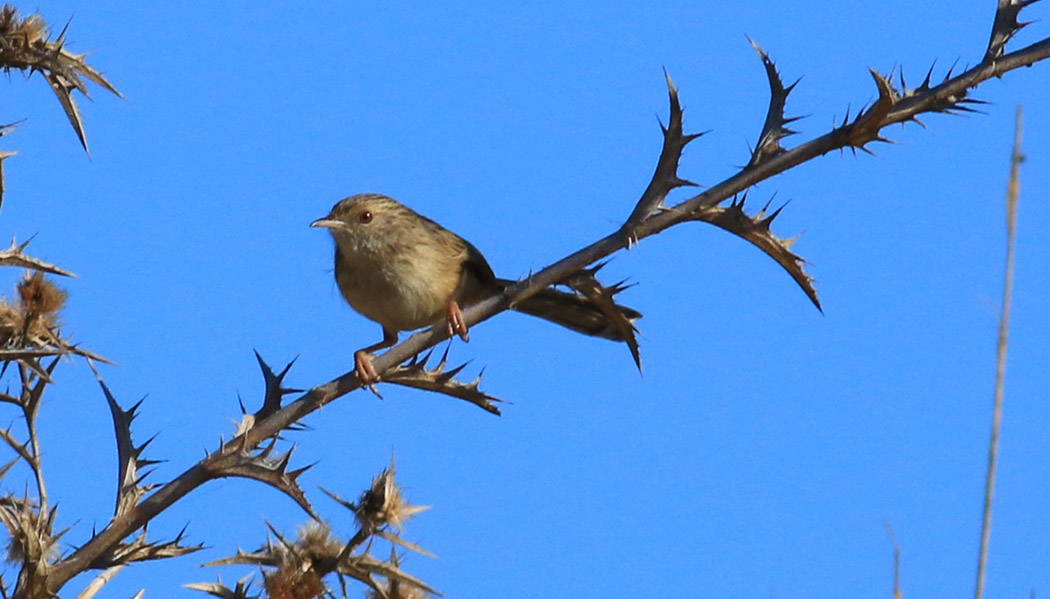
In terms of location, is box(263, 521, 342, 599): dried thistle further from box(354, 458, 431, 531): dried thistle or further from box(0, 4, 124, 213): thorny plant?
box(0, 4, 124, 213): thorny plant

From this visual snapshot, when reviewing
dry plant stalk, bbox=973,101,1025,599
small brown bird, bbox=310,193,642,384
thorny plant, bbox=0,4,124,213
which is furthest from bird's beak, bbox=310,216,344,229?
dry plant stalk, bbox=973,101,1025,599

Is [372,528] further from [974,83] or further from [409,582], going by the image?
[974,83]

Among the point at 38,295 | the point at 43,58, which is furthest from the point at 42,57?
the point at 38,295

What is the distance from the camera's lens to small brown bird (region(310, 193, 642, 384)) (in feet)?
22.1

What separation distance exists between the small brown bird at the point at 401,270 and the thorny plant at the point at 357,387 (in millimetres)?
2308

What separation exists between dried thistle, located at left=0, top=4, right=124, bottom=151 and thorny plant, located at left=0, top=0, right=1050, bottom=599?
1.08 metres

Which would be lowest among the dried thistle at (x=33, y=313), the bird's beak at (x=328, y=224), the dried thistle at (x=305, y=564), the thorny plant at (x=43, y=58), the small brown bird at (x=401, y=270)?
the dried thistle at (x=305, y=564)

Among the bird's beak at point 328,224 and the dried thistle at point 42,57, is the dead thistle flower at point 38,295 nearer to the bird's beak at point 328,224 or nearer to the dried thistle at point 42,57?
the dried thistle at point 42,57

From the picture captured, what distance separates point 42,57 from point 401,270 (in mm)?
2387

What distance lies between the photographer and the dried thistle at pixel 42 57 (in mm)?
4645

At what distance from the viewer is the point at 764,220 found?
379 cm

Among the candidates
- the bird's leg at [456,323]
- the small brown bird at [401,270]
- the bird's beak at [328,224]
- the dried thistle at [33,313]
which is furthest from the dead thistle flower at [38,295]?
the bird's beak at [328,224]

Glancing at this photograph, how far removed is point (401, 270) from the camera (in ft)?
22.1

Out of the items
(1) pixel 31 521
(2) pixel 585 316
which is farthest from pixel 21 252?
(2) pixel 585 316
